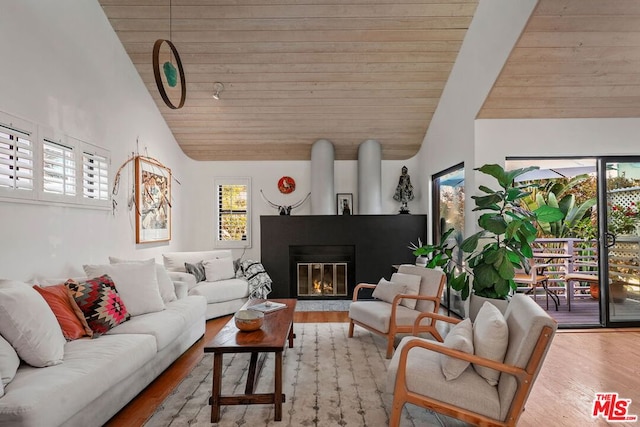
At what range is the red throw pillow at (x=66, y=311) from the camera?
2484 millimetres

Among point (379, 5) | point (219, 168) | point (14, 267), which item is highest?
point (379, 5)

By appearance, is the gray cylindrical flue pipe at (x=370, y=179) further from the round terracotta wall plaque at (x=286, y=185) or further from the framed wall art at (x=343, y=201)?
the round terracotta wall plaque at (x=286, y=185)

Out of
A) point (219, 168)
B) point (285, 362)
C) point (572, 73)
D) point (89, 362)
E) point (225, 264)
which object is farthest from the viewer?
point (219, 168)

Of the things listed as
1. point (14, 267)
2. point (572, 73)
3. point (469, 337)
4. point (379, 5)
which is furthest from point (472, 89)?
point (14, 267)

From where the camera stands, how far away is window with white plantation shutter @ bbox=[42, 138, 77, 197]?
308 centimetres

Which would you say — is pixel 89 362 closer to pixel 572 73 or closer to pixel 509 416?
pixel 509 416

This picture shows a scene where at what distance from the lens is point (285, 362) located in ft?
10.4

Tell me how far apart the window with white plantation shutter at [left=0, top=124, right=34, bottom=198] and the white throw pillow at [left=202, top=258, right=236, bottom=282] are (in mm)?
2375

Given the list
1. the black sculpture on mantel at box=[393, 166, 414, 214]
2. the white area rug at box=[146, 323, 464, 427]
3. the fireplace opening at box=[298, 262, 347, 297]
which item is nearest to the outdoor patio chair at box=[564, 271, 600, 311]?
the black sculpture on mantel at box=[393, 166, 414, 214]

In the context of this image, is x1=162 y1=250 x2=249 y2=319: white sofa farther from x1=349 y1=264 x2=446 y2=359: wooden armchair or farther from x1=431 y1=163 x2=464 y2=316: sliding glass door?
x1=431 y1=163 x2=464 y2=316: sliding glass door

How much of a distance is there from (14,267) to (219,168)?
12.6 ft

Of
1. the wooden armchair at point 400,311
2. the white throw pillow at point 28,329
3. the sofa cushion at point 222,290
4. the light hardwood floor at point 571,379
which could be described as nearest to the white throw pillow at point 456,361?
the light hardwood floor at point 571,379

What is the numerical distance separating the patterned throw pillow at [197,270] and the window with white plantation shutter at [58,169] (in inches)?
71.8

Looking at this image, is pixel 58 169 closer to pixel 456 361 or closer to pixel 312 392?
pixel 312 392
